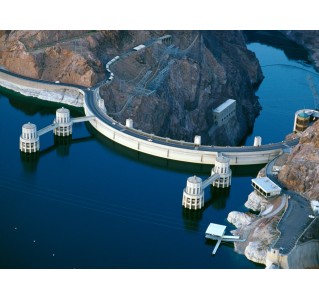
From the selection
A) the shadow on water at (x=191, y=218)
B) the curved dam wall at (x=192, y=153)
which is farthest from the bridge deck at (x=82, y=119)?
the shadow on water at (x=191, y=218)

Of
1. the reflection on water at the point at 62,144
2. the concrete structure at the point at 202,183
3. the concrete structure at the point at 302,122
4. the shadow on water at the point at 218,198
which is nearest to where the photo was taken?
the concrete structure at the point at 202,183

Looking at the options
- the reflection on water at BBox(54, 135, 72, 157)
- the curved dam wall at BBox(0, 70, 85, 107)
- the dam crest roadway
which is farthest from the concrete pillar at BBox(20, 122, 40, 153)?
the curved dam wall at BBox(0, 70, 85, 107)

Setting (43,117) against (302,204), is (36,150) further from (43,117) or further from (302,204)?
(302,204)

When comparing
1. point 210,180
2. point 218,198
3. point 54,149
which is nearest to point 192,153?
point 210,180

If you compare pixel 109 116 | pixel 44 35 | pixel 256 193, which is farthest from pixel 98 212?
pixel 44 35

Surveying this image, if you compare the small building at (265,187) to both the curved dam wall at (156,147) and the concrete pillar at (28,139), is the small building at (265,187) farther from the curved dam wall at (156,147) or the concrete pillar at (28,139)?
the concrete pillar at (28,139)

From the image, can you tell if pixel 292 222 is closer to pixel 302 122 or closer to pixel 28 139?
pixel 302 122

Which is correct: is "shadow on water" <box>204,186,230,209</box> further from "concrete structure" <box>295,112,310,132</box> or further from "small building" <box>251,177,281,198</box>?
"concrete structure" <box>295,112,310,132</box>
